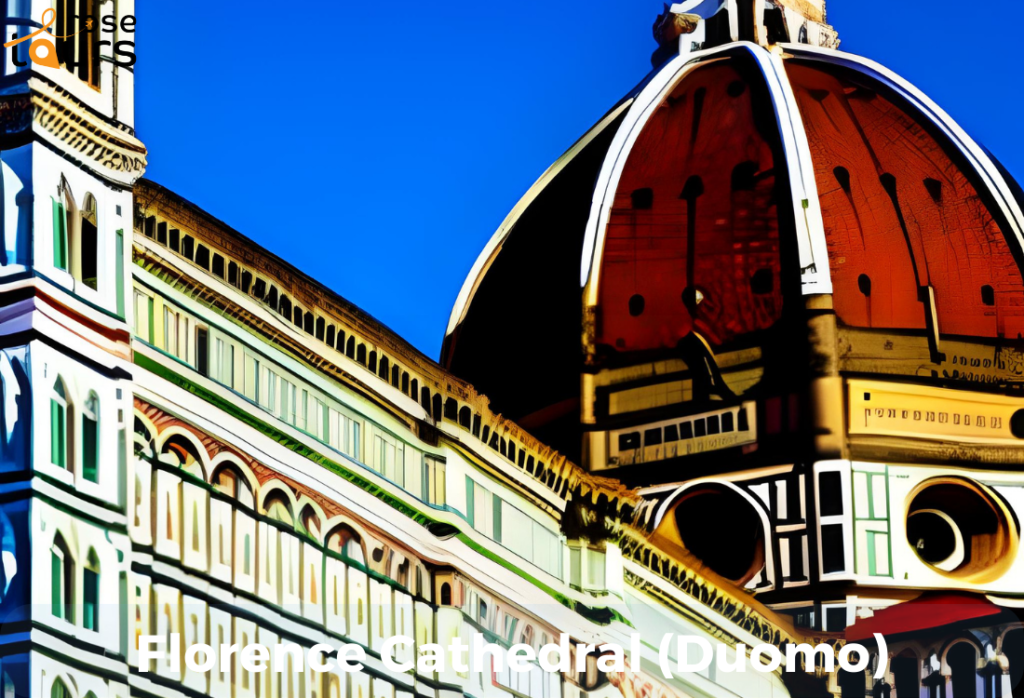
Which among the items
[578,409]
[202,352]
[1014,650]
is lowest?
[202,352]

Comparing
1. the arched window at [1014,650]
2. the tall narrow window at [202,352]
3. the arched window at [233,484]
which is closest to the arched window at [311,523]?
the arched window at [233,484]

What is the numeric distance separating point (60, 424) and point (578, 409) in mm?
13043

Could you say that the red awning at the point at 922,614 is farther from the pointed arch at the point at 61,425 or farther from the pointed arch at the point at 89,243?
the pointed arch at the point at 61,425

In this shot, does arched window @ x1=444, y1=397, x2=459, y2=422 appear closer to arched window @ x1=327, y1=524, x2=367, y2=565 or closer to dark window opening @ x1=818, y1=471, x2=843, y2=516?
arched window @ x1=327, y1=524, x2=367, y2=565

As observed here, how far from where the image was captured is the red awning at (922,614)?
20409 millimetres

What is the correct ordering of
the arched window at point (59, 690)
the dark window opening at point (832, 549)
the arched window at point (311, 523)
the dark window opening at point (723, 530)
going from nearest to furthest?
the arched window at point (59, 690), the arched window at point (311, 523), the dark window opening at point (832, 549), the dark window opening at point (723, 530)

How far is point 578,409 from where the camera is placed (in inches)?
869

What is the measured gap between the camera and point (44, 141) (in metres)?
9.48

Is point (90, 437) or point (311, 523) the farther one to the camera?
point (311, 523)

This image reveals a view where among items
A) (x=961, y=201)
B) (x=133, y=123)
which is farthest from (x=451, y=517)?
(x=961, y=201)

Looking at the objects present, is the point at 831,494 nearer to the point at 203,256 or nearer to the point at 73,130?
the point at 203,256

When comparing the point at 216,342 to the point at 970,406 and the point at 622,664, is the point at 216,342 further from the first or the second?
the point at 970,406

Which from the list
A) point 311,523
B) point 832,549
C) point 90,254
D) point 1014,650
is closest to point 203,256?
point 90,254

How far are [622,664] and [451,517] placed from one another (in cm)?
213
